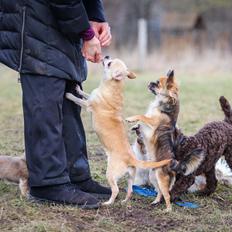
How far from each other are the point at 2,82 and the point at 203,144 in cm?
1200

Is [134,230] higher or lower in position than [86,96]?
lower

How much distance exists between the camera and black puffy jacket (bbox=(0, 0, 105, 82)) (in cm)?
457

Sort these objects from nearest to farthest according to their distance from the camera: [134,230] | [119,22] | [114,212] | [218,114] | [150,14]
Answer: [134,230] → [114,212] → [218,114] → [119,22] → [150,14]

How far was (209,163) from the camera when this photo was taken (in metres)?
5.38

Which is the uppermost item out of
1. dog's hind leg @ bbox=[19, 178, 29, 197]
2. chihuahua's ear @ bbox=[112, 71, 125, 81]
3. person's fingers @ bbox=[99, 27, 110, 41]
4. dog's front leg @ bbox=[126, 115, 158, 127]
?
person's fingers @ bbox=[99, 27, 110, 41]

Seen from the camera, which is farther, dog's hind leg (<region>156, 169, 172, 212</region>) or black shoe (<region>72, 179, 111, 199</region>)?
black shoe (<region>72, 179, 111, 199</region>)

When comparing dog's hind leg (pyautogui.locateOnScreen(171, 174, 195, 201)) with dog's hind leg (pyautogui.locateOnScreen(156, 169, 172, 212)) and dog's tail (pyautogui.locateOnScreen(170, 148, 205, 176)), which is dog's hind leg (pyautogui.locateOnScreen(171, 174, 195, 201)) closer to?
dog's tail (pyautogui.locateOnScreen(170, 148, 205, 176))

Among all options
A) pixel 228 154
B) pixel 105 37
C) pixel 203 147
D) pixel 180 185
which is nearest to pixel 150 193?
pixel 180 185

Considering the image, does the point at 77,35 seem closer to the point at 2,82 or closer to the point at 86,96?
the point at 86,96

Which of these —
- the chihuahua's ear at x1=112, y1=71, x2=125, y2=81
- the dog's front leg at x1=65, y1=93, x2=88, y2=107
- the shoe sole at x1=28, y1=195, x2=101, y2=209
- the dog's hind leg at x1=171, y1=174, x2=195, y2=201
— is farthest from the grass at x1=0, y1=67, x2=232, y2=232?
the chihuahua's ear at x1=112, y1=71, x2=125, y2=81

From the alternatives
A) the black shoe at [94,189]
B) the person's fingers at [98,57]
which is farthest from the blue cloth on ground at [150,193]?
the person's fingers at [98,57]

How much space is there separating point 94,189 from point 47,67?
1.27 m

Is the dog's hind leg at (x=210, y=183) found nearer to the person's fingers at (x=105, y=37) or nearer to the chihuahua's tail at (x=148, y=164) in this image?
the chihuahua's tail at (x=148, y=164)

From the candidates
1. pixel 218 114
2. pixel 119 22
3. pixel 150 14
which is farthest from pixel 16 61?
pixel 150 14
